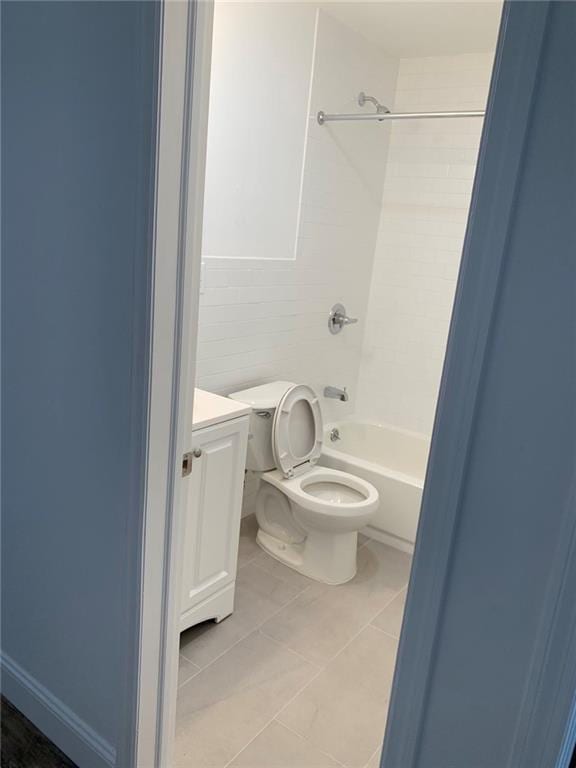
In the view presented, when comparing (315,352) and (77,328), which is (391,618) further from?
(77,328)

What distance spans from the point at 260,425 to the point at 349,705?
44.6 inches

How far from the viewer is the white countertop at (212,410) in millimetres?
1930

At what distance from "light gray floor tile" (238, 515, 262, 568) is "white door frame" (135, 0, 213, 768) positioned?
1.21m

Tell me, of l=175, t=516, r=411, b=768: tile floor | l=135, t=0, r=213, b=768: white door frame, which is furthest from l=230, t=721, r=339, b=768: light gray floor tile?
l=135, t=0, r=213, b=768: white door frame

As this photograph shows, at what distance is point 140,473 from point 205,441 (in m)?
0.64

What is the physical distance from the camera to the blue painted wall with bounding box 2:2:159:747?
3.98ft

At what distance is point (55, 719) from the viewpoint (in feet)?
5.42

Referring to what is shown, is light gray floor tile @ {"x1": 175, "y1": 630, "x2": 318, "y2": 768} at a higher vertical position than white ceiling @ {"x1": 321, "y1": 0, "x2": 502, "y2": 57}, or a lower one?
lower

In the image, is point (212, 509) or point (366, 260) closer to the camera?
point (212, 509)

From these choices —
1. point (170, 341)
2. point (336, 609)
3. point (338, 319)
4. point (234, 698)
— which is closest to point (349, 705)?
point (234, 698)

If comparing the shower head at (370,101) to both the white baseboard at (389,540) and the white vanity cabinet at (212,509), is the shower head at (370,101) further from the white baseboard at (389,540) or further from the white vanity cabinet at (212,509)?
the white baseboard at (389,540)

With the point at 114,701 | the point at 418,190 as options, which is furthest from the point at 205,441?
the point at 418,190

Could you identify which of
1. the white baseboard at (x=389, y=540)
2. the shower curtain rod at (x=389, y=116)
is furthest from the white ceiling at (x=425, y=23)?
the white baseboard at (x=389, y=540)

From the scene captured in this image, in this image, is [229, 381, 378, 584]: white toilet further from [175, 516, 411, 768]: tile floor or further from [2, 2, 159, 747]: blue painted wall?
[2, 2, 159, 747]: blue painted wall
